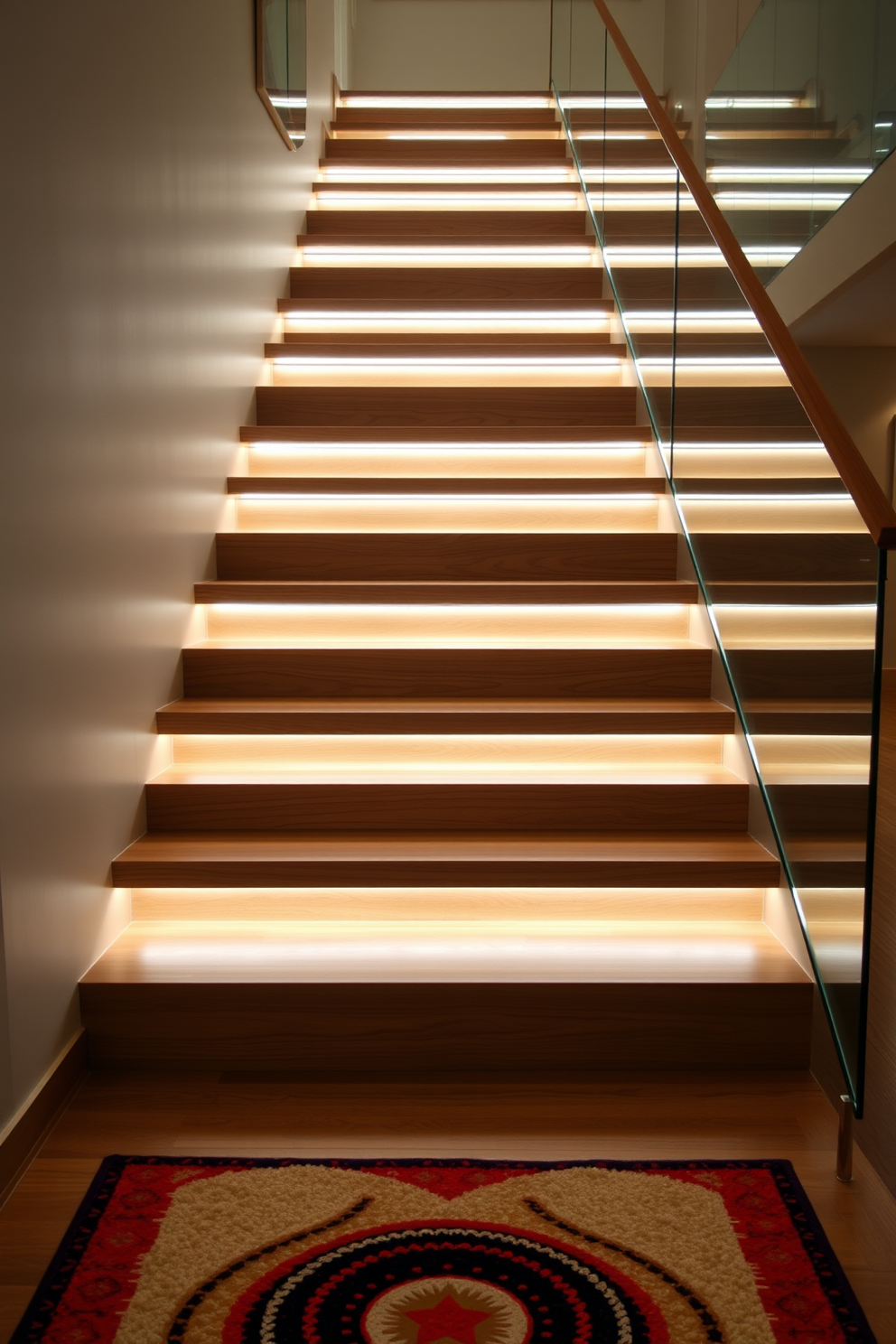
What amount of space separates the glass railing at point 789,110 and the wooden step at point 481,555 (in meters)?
2.61

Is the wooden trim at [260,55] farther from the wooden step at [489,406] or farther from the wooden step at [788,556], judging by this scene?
the wooden step at [788,556]

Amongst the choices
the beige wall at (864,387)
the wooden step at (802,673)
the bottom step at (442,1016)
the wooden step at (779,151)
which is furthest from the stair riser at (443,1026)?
the beige wall at (864,387)

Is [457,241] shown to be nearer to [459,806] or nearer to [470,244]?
[470,244]

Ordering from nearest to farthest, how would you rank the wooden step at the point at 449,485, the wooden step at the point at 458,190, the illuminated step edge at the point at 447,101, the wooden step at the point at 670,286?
the wooden step at the point at 670,286, the wooden step at the point at 449,485, the wooden step at the point at 458,190, the illuminated step edge at the point at 447,101

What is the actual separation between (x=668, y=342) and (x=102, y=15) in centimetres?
167

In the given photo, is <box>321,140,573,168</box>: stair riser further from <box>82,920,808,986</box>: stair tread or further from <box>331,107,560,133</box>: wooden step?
<box>82,920,808,986</box>: stair tread

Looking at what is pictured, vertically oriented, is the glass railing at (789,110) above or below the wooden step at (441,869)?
above

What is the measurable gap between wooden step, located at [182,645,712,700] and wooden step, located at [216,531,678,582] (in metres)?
0.40

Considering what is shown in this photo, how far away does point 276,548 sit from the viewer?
3.26 meters

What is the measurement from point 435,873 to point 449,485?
1.41 metres

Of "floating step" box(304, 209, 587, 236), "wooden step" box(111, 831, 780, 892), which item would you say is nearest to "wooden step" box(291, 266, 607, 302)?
"floating step" box(304, 209, 587, 236)

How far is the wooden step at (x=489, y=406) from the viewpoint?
371 centimetres

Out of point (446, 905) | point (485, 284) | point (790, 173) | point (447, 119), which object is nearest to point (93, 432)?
point (446, 905)

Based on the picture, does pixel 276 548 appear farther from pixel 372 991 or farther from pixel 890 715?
pixel 890 715
